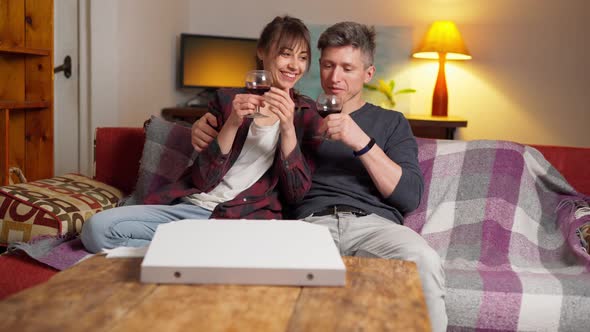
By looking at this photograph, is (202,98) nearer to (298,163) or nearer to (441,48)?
(441,48)

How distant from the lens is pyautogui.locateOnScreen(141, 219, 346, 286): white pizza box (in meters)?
1.01

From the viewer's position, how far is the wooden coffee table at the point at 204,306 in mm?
871

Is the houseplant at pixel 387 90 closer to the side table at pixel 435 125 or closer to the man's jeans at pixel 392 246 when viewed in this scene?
the side table at pixel 435 125

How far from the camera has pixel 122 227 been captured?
→ 1.77 m

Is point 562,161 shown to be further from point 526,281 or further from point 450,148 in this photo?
point 526,281

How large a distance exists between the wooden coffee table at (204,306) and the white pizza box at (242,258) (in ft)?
0.05

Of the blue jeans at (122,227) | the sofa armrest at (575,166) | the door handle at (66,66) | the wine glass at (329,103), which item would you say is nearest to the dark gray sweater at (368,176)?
the wine glass at (329,103)

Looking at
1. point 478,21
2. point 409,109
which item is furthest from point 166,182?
point 478,21

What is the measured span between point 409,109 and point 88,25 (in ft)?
7.43

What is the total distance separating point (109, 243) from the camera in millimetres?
1775

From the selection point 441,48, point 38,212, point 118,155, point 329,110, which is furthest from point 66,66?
point 441,48

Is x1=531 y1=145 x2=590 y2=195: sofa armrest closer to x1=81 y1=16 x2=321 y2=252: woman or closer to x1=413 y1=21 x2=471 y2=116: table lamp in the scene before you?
x1=81 y1=16 x2=321 y2=252: woman

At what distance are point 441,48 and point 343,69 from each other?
2.36 m

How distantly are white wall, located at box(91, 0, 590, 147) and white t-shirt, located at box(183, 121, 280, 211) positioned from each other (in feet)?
7.07
